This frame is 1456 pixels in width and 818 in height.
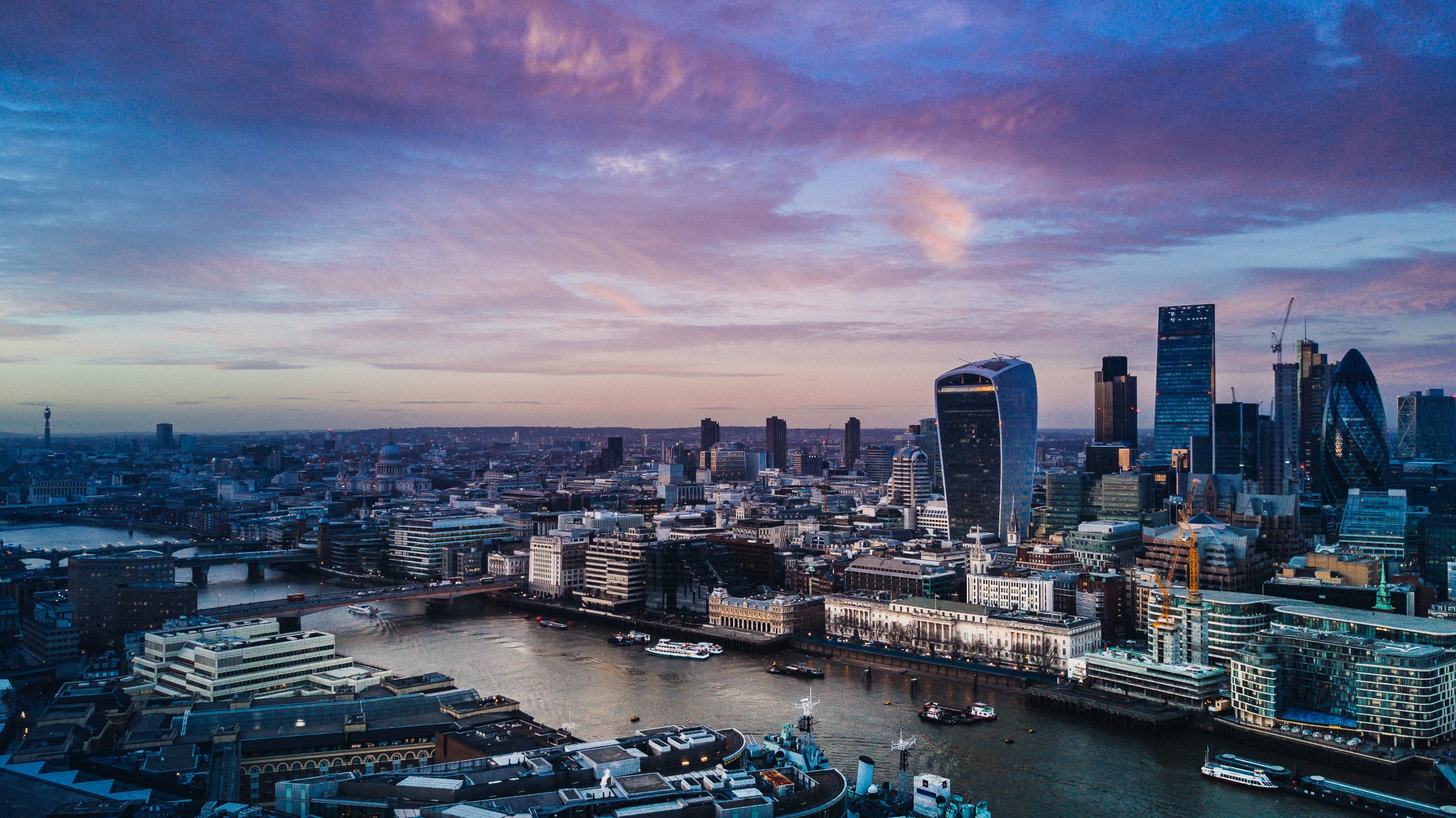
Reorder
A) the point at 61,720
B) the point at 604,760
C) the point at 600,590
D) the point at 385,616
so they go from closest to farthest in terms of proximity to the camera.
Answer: the point at 604,760 → the point at 61,720 → the point at 385,616 → the point at 600,590

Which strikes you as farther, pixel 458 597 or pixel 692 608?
pixel 458 597

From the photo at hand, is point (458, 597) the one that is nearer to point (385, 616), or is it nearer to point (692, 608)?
point (385, 616)

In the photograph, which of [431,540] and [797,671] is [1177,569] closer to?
[797,671]

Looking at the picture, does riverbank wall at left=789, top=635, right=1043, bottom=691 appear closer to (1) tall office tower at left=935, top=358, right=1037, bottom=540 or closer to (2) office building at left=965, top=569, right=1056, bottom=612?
(2) office building at left=965, top=569, right=1056, bottom=612

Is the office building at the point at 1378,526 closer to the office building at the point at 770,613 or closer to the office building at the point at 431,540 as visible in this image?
the office building at the point at 770,613

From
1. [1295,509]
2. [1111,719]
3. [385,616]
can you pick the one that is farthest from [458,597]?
[1295,509]
